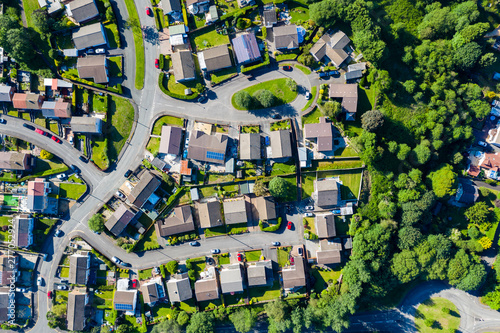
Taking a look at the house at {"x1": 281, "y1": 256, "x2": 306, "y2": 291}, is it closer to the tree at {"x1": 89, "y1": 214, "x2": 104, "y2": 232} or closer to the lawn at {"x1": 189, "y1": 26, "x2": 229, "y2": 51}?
the tree at {"x1": 89, "y1": 214, "x2": 104, "y2": 232}

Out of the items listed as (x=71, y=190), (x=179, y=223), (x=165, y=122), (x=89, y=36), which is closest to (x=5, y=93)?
(x=89, y=36)

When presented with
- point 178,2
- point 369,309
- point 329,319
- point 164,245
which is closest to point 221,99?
point 178,2

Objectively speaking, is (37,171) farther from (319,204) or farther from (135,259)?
(319,204)

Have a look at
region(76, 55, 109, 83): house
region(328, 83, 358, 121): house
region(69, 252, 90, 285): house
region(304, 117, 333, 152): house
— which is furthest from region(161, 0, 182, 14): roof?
region(69, 252, 90, 285): house

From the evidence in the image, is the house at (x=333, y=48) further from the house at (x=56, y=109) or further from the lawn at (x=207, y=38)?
the house at (x=56, y=109)

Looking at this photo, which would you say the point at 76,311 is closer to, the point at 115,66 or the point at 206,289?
the point at 206,289
